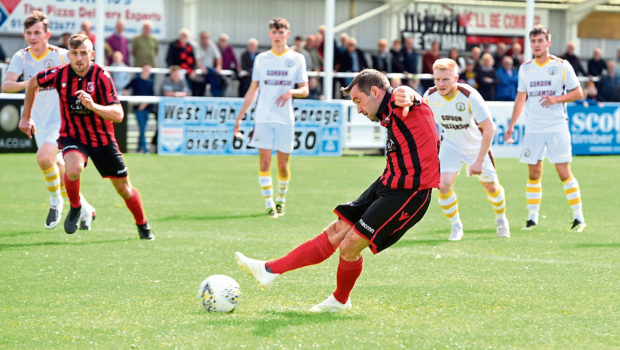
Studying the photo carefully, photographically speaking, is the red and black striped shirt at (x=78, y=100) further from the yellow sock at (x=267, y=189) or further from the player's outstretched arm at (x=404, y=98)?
the player's outstretched arm at (x=404, y=98)

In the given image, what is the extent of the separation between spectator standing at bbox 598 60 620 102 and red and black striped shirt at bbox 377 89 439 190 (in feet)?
68.1

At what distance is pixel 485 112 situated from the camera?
920cm

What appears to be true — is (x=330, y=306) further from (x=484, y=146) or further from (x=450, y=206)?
(x=450, y=206)

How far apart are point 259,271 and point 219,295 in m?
0.30

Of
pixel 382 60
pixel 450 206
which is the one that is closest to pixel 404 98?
pixel 450 206

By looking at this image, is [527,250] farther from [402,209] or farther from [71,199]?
[71,199]

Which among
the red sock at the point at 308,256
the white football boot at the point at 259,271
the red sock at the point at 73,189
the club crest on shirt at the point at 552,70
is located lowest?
the white football boot at the point at 259,271

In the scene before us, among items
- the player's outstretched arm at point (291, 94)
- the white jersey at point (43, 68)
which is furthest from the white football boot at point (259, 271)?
the player's outstretched arm at point (291, 94)

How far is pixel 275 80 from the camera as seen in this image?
39.1ft

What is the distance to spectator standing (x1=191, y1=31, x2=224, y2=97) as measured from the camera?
70.1 ft

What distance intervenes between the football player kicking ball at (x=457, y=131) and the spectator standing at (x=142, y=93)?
1120 cm

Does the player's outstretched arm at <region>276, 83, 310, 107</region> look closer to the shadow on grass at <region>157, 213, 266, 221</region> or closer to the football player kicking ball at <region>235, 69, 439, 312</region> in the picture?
the shadow on grass at <region>157, 213, 266, 221</region>

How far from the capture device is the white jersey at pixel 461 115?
9.27 m

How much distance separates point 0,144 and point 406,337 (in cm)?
1488
